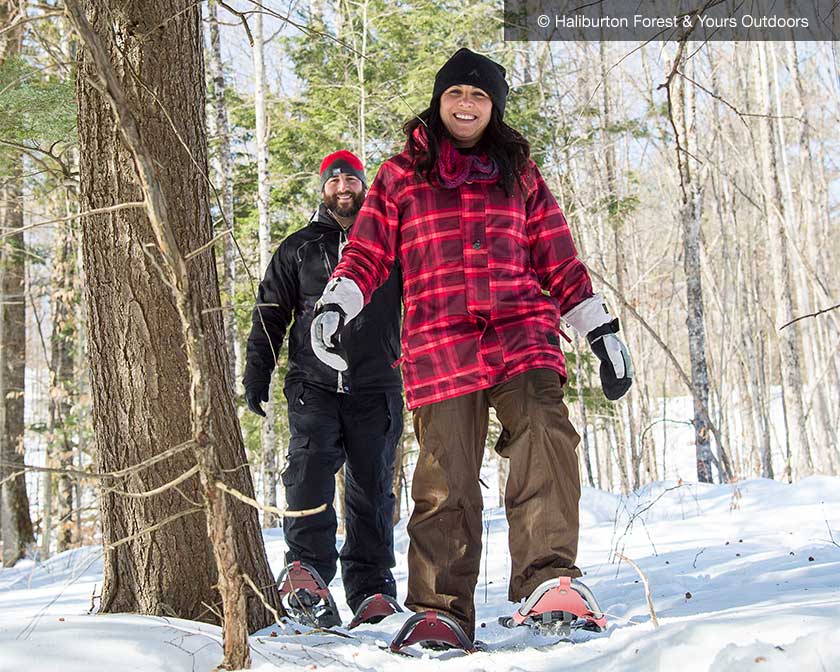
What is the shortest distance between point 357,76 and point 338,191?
7.81 metres

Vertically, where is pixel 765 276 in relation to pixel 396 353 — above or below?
above

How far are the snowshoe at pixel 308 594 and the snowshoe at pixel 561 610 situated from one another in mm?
969

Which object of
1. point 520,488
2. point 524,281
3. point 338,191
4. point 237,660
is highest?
point 338,191

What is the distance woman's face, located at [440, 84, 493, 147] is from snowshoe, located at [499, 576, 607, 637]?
1577mm

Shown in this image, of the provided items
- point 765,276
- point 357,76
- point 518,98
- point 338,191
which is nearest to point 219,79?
point 357,76

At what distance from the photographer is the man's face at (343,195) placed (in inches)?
152

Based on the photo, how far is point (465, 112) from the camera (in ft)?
9.44

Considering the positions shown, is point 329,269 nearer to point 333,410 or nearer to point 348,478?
point 333,410

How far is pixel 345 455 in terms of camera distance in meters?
3.68

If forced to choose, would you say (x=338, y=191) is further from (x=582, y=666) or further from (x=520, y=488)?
(x=582, y=666)

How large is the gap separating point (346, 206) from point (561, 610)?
2.20m

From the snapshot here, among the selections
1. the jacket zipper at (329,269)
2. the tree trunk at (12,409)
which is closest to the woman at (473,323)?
the jacket zipper at (329,269)

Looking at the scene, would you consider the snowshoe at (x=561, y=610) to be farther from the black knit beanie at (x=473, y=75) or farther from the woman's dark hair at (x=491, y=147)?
the black knit beanie at (x=473, y=75)

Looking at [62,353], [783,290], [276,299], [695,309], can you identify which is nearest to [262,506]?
[276,299]
